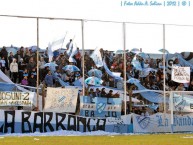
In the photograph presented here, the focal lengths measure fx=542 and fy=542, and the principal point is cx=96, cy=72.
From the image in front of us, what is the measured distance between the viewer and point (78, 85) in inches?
1104

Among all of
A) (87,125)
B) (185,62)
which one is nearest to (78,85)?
(87,125)

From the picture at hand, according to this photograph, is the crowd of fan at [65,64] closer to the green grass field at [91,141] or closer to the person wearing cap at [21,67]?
the person wearing cap at [21,67]

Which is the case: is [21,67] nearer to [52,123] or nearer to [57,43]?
[57,43]

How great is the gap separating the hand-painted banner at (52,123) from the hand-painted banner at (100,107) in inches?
15.9

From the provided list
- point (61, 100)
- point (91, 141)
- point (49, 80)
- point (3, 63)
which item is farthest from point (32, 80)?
point (91, 141)

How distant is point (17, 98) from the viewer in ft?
80.2

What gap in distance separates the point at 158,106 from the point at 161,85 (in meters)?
2.16

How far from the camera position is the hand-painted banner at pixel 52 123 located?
2389 centimetres

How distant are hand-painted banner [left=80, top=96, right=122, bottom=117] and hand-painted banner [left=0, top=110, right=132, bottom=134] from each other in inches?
15.9

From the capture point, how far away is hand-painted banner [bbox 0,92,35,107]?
24250 mm

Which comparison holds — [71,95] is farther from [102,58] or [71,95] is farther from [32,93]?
[102,58]

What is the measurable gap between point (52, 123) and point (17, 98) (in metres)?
1.95

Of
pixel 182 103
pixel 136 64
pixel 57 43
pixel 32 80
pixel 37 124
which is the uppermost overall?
pixel 57 43

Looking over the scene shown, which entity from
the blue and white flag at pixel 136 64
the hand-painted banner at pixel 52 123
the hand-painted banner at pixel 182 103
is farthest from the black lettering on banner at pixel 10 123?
the blue and white flag at pixel 136 64
